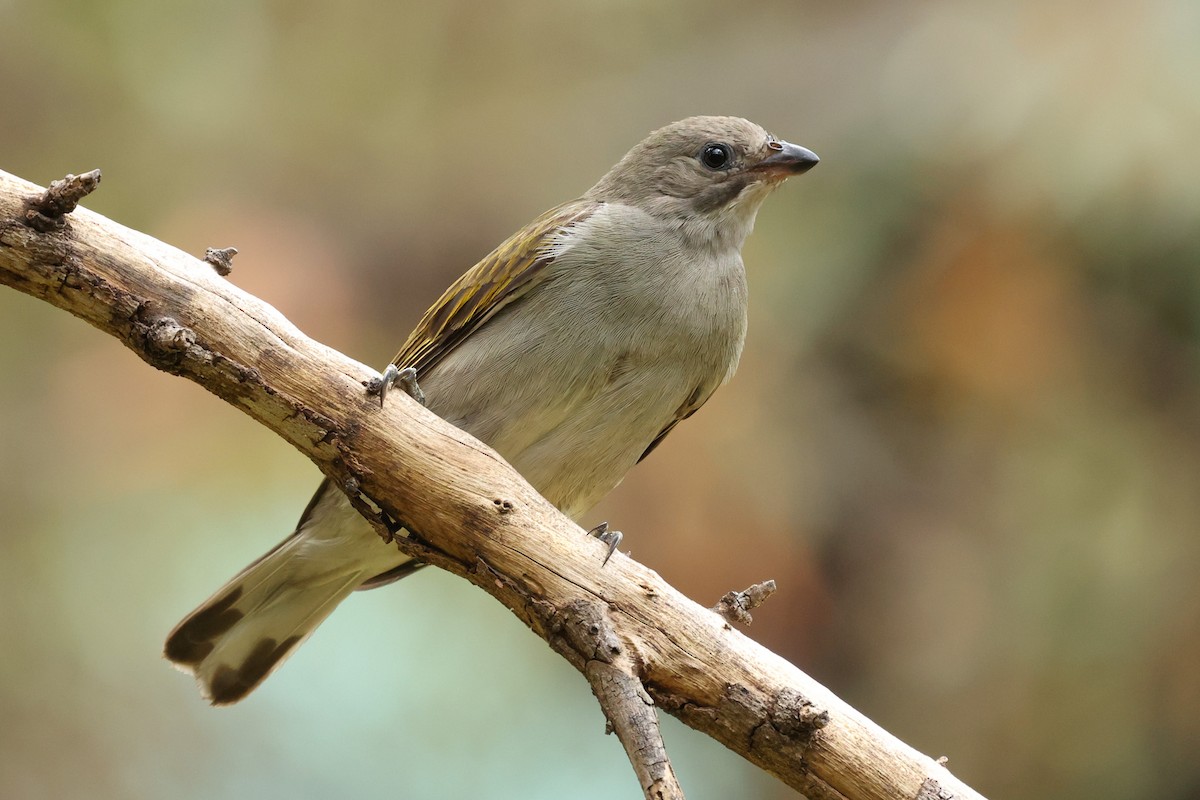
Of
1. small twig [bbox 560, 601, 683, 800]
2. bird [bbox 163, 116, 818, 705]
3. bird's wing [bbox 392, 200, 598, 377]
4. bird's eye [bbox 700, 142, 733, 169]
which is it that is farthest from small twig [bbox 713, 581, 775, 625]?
bird's eye [bbox 700, 142, 733, 169]

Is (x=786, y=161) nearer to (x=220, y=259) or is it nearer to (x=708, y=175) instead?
(x=708, y=175)

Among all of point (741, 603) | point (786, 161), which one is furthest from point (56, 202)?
point (786, 161)

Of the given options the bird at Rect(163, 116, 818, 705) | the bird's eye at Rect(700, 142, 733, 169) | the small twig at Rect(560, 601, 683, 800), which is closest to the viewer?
the small twig at Rect(560, 601, 683, 800)

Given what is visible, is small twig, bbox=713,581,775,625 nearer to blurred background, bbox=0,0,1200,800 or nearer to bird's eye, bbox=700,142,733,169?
bird's eye, bbox=700,142,733,169

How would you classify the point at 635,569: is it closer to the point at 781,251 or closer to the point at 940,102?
the point at 781,251

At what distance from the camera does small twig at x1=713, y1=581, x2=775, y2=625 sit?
2.96 metres

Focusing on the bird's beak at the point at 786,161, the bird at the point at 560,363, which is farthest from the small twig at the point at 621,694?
the bird's beak at the point at 786,161

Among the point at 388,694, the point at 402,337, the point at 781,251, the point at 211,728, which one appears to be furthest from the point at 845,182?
the point at 211,728

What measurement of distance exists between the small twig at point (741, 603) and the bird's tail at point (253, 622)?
158cm

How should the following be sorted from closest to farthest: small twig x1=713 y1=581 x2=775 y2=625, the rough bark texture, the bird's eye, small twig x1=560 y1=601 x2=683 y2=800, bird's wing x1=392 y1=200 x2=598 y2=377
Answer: small twig x1=560 y1=601 x2=683 y2=800 < the rough bark texture < small twig x1=713 y1=581 x2=775 y2=625 < bird's wing x1=392 y1=200 x2=598 y2=377 < the bird's eye

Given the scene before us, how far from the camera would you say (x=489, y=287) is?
397 centimetres

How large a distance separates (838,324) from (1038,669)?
6.37 ft

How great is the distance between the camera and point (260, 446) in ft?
18.9

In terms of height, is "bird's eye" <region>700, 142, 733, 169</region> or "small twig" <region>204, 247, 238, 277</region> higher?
"bird's eye" <region>700, 142, 733, 169</region>
